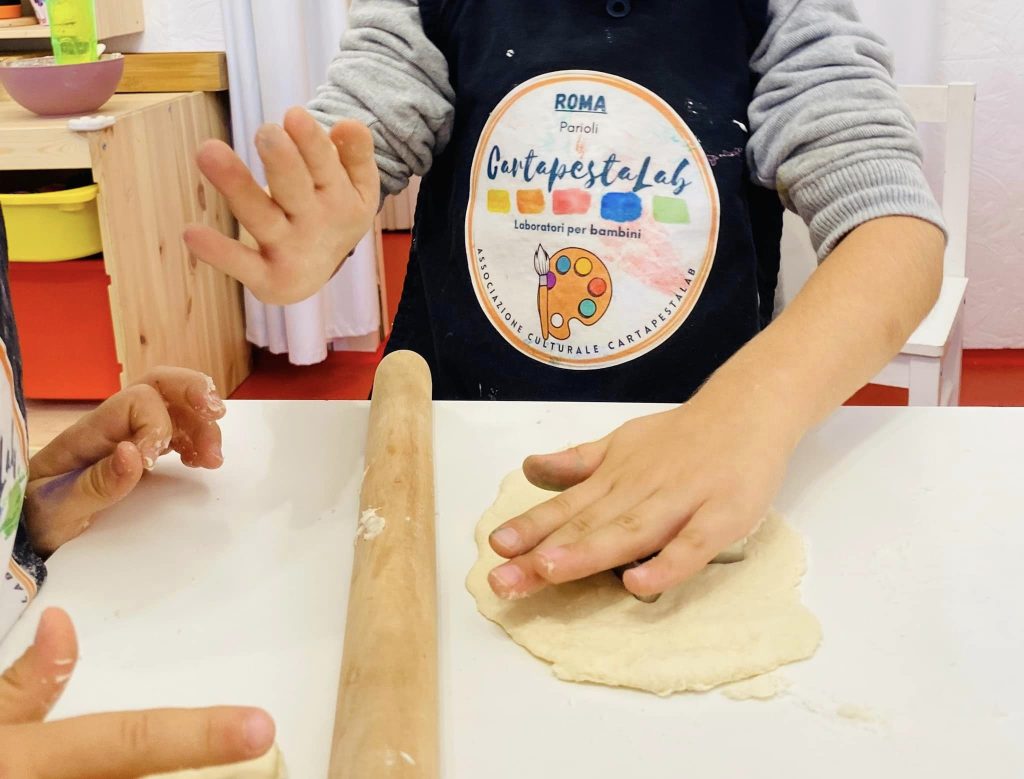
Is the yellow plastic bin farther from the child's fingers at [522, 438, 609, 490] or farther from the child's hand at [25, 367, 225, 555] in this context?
the child's fingers at [522, 438, 609, 490]

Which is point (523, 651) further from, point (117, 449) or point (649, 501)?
point (117, 449)

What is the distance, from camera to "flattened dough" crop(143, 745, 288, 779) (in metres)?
0.38

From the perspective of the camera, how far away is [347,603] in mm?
495

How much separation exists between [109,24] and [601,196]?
1408 mm

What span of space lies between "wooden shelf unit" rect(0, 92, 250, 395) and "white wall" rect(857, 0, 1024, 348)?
128cm

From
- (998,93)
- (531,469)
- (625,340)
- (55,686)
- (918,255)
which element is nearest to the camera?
(55,686)

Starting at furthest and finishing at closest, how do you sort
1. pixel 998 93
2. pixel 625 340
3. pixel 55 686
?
1. pixel 998 93
2. pixel 625 340
3. pixel 55 686

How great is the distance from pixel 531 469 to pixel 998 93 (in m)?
1.78

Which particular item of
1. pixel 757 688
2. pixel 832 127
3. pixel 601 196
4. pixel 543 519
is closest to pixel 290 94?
pixel 601 196

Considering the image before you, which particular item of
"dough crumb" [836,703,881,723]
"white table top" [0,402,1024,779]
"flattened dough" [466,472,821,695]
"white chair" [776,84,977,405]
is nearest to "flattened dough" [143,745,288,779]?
"white table top" [0,402,1024,779]

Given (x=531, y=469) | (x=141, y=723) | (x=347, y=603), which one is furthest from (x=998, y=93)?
(x=141, y=723)

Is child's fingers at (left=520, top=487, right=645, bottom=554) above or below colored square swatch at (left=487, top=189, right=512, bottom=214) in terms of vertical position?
below

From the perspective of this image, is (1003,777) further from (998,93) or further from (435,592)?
(998,93)

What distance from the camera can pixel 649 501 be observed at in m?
0.53
